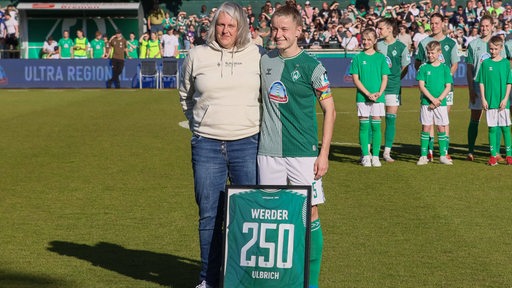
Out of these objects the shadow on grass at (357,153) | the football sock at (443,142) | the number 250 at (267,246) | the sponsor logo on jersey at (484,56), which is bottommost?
the shadow on grass at (357,153)

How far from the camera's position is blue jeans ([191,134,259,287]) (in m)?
6.78

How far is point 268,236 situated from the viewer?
250 inches

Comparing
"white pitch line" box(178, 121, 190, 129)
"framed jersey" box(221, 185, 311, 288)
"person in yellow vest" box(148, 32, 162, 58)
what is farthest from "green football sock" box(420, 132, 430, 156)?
"person in yellow vest" box(148, 32, 162, 58)

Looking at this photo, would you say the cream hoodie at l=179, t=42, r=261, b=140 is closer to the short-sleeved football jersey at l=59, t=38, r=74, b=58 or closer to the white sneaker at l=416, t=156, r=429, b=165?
the white sneaker at l=416, t=156, r=429, b=165

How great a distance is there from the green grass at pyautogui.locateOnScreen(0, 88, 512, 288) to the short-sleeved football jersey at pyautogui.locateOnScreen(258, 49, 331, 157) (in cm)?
134

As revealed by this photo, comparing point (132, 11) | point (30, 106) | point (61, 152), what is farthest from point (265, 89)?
point (132, 11)

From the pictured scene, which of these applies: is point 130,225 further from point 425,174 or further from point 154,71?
point 154,71

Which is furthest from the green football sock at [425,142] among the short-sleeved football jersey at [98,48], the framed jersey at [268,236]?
the short-sleeved football jersey at [98,48]

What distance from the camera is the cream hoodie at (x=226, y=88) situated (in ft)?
21.8

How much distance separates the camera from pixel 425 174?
44.7 feet

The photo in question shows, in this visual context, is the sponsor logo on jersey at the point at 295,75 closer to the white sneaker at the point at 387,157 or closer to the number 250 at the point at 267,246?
the number 250 at the point at 267,246

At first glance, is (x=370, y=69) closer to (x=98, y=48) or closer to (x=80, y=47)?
(x=80, y=47)

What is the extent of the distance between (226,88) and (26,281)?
2285mm

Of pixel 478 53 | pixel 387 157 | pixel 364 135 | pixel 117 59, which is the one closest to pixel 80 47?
pixel 117 59
